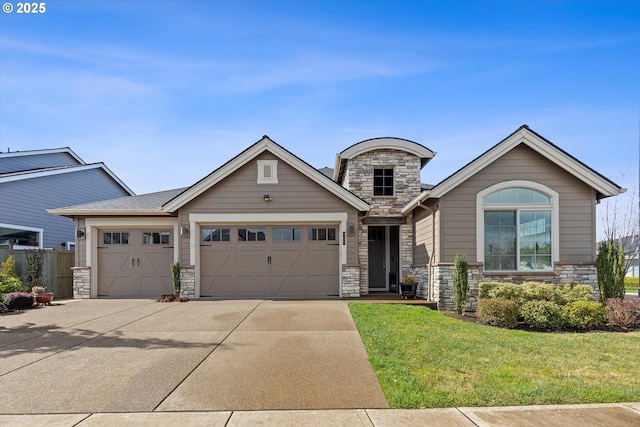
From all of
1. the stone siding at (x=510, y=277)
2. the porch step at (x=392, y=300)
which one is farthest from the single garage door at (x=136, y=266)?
the stone siding at (x=510, y=277)

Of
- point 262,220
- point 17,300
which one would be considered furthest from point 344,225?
point 17,300

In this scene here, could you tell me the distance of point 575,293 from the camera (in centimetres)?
1020

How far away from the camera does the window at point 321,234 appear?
44.1 feet

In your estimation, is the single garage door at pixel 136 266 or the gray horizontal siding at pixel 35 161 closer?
the single garage door at pixel 136 266

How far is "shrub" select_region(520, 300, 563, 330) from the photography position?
30.4ft

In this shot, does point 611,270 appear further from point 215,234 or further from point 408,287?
point 215,234

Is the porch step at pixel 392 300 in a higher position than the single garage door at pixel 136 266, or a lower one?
lower

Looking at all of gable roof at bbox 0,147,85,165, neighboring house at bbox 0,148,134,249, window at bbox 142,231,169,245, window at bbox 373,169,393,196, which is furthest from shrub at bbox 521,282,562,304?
gable roof at bbox 0,147,85,165

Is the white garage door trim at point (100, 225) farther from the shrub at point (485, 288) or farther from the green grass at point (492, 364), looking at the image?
the shrub at point (485, 288)

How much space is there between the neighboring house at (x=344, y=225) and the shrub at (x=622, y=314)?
1807 mm

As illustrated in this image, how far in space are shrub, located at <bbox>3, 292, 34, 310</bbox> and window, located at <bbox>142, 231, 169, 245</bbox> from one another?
360 cm

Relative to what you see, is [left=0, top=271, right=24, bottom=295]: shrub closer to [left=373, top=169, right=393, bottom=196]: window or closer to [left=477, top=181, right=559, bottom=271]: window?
[left=373, top=169, right=393, bottom=196]: window

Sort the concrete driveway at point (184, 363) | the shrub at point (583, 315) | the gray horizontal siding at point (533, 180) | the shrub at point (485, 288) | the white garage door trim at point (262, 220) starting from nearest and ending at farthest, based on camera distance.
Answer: the concrete driveway at point (184, 363) → the shrub at point (583, 315) → the shrub at point (485, 288) → the gray horizontal siding at point (533, 180) → the white garage door trim at point (262, 220)

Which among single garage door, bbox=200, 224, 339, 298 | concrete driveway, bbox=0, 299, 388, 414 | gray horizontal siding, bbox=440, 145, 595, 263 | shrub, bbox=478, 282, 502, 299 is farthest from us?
single garage door, bbox=200, 224, 339, 298
